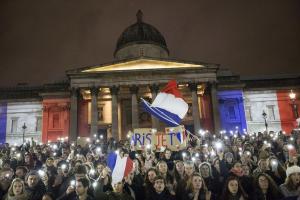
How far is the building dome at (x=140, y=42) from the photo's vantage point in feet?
174

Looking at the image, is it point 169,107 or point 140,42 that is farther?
point 140,42

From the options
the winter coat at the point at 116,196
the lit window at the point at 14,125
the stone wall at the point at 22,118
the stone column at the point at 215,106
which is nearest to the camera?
the winter coat at the point at 116,196

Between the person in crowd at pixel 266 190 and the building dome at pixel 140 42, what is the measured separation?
148 feet

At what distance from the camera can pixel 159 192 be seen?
793 cm

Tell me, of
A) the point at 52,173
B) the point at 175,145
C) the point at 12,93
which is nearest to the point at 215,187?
→ the point at 175,145

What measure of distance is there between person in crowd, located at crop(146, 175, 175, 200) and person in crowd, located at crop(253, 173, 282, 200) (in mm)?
2106

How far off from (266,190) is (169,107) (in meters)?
6.23

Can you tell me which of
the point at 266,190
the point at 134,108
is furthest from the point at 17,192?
the point at 134,108

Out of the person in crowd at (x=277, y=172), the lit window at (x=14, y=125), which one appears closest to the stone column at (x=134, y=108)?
the lit window at (x=14, y=125)

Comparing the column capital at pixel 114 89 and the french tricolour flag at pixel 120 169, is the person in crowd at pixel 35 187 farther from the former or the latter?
the column capital at pixel 114 89

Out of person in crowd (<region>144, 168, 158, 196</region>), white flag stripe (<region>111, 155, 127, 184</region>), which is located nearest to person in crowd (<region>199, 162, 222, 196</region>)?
person in crowd (<region>144, 168, 158, 196</region>)

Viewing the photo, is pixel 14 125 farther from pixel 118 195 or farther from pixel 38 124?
pixel 118 195

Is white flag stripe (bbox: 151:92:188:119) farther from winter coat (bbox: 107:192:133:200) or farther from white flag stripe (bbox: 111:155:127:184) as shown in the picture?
winter coat (bbox: 107:192:133:200)

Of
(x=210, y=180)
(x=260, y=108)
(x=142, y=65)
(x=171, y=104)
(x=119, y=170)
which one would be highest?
(x=142, y=65)
